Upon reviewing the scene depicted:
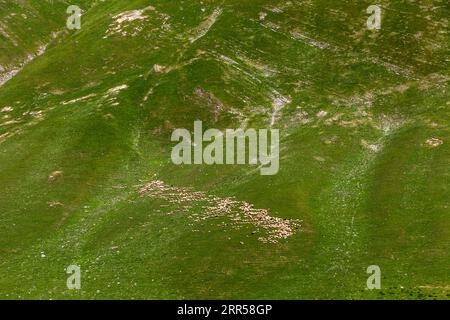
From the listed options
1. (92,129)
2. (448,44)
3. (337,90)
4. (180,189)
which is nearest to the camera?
(180,189)

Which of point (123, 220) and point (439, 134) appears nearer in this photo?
point (123, 220)

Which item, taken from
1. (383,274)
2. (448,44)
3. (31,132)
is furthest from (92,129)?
(448,44)

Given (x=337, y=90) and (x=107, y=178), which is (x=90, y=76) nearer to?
(x=107, y=178)

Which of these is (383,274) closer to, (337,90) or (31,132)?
(337,90)

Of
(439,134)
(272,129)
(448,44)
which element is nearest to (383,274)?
(439,134)
